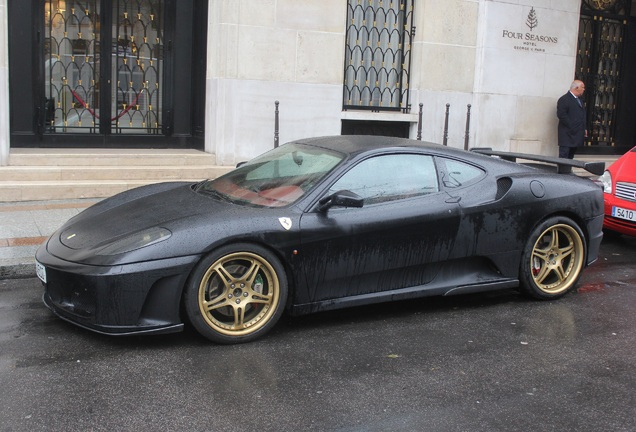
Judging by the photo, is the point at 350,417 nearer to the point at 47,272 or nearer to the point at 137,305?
the point at 137,305

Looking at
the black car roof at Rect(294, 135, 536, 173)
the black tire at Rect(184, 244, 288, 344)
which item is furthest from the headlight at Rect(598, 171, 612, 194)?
the black tire at Rect(184, 244, 288, 344)

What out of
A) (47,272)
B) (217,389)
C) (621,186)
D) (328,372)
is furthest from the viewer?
(621,186)

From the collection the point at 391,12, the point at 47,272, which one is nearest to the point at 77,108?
the point at 391,12

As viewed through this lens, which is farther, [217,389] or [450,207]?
[450,207]

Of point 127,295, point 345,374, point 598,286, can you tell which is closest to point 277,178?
point 127,295

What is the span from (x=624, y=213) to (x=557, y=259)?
265cm

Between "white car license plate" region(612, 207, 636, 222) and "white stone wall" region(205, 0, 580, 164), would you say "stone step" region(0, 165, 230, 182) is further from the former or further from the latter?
"white car license plate" region(612, 207, 636, 222)

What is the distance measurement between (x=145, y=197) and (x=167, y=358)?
163cm

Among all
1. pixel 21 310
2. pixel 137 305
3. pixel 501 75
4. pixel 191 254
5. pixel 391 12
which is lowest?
pixel 21 310

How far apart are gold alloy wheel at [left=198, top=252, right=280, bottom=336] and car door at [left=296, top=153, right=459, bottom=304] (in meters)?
0.27

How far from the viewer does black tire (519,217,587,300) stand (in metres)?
6.25

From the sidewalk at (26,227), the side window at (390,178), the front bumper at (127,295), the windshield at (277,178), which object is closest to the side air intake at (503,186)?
the side window at (390,178)

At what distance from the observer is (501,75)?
46.2ft

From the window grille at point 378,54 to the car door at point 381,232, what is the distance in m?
7.49
